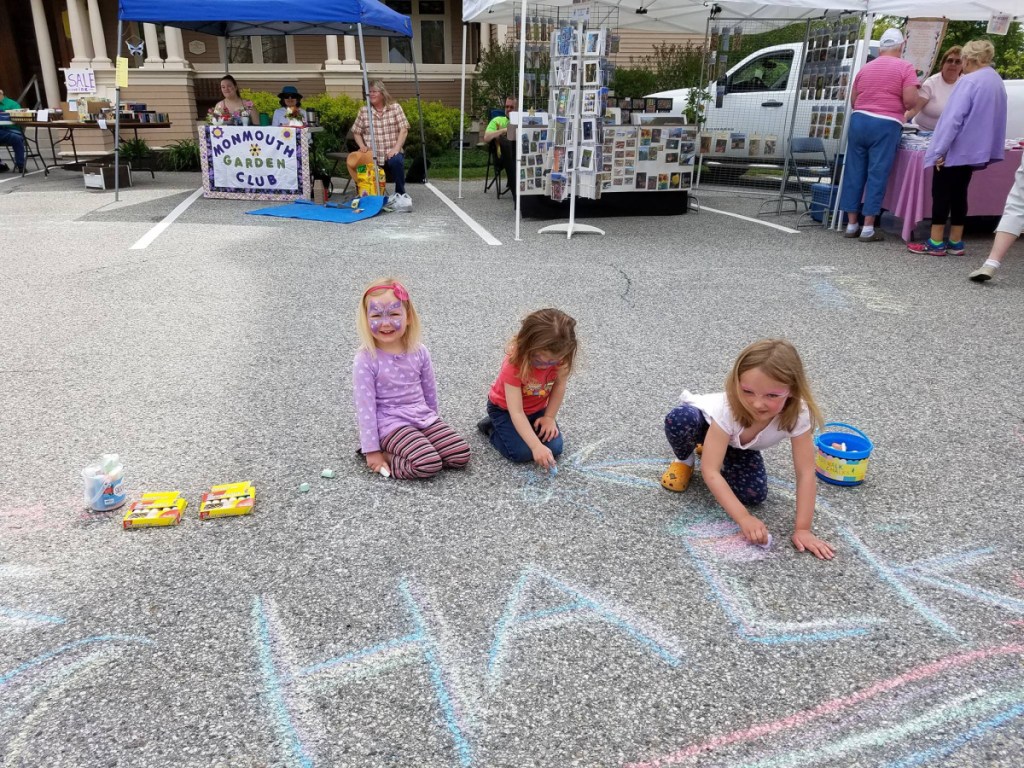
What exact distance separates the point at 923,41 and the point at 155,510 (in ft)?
35.7

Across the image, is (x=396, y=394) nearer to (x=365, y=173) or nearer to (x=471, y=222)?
(x=471, y=222)

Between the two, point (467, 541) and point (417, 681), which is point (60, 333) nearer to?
point (467, 541)

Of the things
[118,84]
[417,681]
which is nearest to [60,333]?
[417,681]

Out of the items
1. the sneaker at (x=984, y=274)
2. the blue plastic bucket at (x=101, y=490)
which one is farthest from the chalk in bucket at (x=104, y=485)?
the sneaker at (x=984, y=274)

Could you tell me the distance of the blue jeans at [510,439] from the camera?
3088 mm

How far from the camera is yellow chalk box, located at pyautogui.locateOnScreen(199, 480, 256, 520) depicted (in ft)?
8.77

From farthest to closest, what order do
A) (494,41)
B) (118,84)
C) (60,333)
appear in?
(494,41) < (118,84) < (60,333)

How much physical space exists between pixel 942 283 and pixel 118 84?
916 centimetres

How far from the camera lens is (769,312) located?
211 inches

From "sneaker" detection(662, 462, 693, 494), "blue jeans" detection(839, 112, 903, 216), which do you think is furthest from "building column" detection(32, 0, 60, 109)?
"sneaker" detection(662, 462, 693, 494)

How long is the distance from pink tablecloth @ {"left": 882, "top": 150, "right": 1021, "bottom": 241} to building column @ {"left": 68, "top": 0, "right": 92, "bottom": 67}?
1788 centimetres

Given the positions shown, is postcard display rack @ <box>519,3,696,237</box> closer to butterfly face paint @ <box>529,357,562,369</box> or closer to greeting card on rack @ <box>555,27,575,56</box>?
greeting card on rack @ <box>555,27,575,56</box>

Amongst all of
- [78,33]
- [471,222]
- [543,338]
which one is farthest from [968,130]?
[78,33]

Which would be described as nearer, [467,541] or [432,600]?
[432,600]
